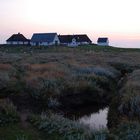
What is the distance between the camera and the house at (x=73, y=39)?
121 metres

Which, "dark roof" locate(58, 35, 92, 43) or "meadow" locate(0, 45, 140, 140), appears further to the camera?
"dark roof" locate(58, 35, 92, 43)

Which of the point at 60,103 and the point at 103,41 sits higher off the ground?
the point at 103,41

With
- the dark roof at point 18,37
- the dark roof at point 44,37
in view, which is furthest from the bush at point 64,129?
the dark roof at point 18,37

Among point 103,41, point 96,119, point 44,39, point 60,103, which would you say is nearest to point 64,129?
point 96,119

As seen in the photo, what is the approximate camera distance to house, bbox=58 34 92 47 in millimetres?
121194

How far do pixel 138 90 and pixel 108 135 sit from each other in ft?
24.4

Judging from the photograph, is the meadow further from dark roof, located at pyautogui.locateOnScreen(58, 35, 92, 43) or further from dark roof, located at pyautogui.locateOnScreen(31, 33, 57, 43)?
dark roof, located at pyautogui.locateOnScreen(58, 35, 92, 43)

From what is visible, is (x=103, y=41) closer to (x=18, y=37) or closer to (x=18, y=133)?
(x=18, y=37)

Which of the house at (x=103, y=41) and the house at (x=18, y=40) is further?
the house at (x=103, y=41)

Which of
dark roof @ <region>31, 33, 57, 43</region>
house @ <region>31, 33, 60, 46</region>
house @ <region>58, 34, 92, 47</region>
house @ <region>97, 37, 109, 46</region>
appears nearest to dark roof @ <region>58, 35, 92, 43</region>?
house @ <region>58, 34, 92, 47</region>

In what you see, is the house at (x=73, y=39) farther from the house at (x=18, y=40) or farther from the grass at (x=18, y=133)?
the grass at (x=18, y=133)

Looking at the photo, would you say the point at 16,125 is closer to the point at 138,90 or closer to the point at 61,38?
the point at 138,90

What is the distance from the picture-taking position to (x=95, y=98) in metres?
23.3

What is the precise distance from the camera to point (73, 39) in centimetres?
12144
